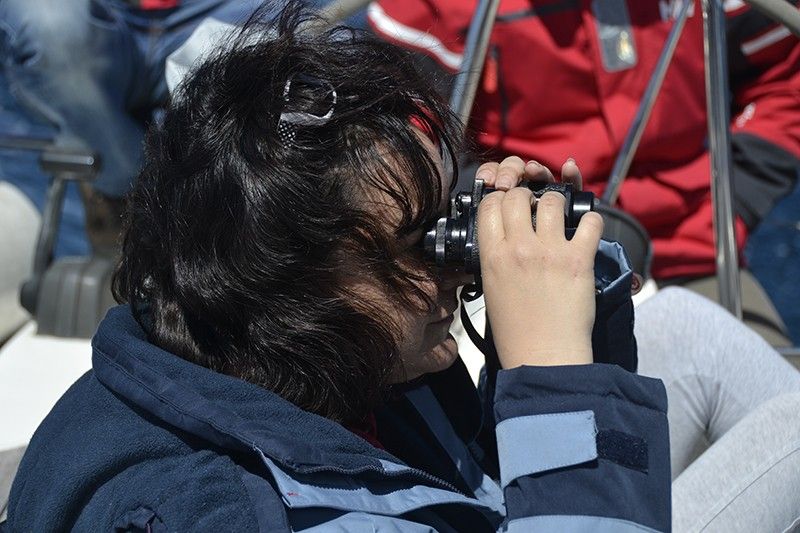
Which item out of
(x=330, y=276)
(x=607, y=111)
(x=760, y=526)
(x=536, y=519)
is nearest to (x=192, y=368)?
(x=330, y=276)

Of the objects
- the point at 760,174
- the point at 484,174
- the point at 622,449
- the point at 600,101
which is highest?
the point at 484,174

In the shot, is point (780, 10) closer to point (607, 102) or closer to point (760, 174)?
point (607, 102)

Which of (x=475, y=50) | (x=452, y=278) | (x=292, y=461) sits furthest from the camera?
(x=475, y=50)

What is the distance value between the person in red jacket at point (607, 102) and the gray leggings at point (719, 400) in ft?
1.99

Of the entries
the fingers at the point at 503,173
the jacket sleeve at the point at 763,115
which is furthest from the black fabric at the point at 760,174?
the fingers at the point at 503,173

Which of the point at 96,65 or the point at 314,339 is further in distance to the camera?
the point at 96,65

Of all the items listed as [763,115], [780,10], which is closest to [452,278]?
[780,10]

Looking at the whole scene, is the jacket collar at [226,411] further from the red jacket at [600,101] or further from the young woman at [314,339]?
the red jacket at [600,101]

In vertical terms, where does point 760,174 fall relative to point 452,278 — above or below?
below

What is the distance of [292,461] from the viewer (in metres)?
0.69

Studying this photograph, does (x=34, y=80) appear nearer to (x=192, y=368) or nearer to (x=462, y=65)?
(x=462, y=65)

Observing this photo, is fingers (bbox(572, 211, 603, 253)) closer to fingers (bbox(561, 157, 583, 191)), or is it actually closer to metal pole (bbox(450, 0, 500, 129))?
fingers (bbox(561, 157, 583, 191))

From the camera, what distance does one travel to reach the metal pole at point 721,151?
1.41m

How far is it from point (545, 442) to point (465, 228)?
0.17 m
